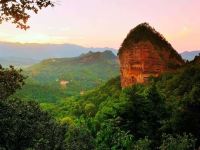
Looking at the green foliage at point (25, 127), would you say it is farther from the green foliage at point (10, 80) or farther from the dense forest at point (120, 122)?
the green foliage at point (10, 80)

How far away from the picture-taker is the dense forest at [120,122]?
842 inches

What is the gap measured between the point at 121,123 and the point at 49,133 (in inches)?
1566

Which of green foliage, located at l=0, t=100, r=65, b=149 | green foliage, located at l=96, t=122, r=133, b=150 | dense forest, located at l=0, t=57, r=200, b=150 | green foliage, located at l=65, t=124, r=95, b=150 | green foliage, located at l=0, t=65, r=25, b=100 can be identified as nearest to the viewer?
green foliage, located at l=0, t=100, r=65, b=149

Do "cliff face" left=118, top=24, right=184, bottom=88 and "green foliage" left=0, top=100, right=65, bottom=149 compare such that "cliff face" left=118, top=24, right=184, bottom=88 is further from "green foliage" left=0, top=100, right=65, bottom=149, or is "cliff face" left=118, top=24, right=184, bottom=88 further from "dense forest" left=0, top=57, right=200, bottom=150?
"green foliage" left=0, top=100, right=65, bottom=149

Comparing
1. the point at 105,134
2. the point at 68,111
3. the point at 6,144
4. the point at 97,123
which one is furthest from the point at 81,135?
the point at 68,111

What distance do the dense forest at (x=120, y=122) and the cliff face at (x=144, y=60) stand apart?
3.84 meters

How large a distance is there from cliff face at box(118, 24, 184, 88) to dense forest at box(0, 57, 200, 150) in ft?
12.6

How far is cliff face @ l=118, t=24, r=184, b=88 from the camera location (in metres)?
110

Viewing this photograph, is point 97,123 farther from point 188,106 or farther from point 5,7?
point 5,7

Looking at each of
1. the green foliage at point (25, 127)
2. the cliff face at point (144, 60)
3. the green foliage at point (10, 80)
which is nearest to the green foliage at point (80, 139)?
the green foliage at point (25, 127)

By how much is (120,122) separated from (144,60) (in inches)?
1888

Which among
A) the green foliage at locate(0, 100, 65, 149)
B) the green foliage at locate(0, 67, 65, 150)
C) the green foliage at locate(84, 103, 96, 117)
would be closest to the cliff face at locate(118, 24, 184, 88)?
the green foliage at locate(84, 103, 96, 117)

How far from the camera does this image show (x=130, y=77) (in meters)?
116

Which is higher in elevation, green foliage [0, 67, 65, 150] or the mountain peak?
the mountain peak
